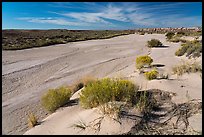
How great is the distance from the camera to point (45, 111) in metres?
8.72

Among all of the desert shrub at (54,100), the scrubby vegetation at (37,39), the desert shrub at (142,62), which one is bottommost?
the scrubby vegetation at (37,39)

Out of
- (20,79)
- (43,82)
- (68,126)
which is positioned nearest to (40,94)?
(43,82)

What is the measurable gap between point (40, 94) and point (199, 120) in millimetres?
6740

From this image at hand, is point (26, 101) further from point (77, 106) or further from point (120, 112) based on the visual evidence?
point (120, 112)

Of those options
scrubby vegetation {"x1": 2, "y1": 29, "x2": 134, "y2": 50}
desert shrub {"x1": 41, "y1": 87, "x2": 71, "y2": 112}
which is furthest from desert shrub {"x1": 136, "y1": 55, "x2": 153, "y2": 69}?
scrubby vegetation {"x1": 2, "y1": 29, "x2": 134, "y2": 50}

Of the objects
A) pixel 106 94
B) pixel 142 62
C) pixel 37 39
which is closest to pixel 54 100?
pixel 106 94

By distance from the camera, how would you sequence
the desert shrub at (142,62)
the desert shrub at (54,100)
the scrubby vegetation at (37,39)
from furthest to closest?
1. the scrubby vegetation at (37,39)
2. the desert shrub at (142,62)
3. the desert shrub at (54,100)

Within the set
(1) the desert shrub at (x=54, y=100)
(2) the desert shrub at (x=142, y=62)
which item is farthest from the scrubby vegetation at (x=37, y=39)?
(1) the desert shrub at (x=54, y=100)

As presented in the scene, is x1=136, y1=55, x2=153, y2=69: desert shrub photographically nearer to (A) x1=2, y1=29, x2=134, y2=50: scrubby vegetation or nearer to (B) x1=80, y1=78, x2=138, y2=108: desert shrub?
(B) x1=80, y1=78, x2=138, y2=108: desert shrub

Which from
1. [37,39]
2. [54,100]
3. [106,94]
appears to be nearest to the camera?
[106,94]

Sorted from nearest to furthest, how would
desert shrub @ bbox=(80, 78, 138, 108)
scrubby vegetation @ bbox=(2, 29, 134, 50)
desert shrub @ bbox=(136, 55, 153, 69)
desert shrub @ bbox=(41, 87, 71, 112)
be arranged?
desert shrub @ bbox=(80, 78, 138, 108) < desert shrub @ bbox=(41, 87, 71, 112) < desert shrub @ bbox=(136, 55, 153, 69) < scrubby vegetation @ bbox=(2, 29, 134, 50)

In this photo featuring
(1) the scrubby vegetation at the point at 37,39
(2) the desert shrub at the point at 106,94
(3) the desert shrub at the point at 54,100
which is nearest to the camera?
(2) the desert shrub at the point at 106,94

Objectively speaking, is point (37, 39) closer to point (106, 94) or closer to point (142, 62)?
point (142, 62)

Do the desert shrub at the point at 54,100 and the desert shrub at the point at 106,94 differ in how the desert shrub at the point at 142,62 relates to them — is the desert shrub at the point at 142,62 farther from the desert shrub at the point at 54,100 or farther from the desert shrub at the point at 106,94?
the desert shrub at the point at 106,94
